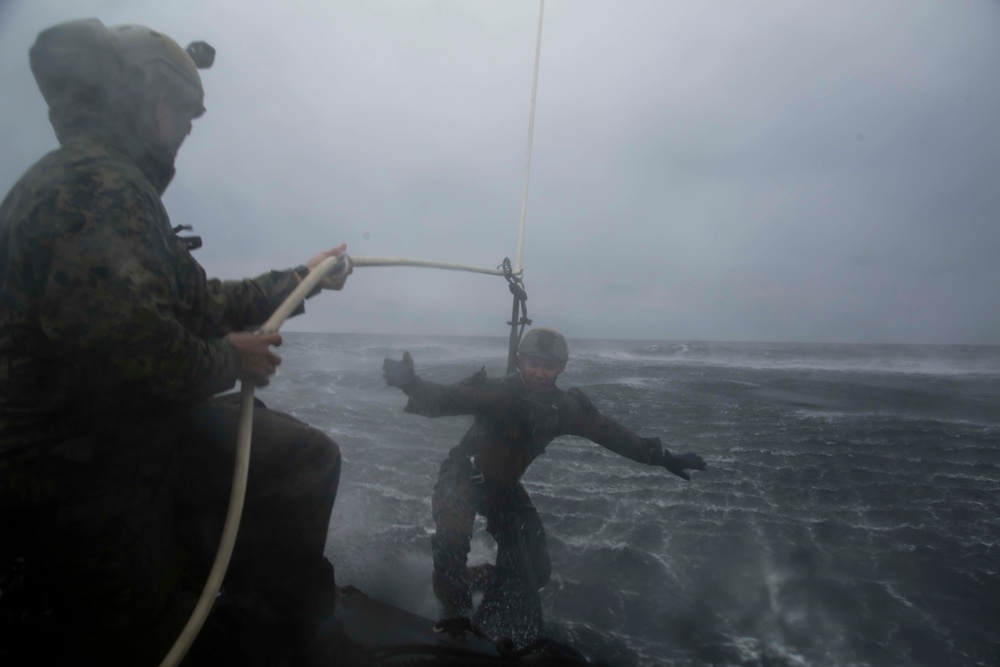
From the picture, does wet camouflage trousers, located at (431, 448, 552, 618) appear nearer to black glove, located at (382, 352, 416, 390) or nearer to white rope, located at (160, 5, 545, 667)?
black glove, located at (382, 352, 416, 390)

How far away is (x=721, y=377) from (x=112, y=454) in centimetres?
2558

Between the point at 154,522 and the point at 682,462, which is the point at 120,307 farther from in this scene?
the point at 682,462

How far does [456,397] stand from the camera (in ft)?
13.7

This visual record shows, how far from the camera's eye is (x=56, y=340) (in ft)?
4.26

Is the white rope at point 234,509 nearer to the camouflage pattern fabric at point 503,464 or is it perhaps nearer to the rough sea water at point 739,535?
the camouflage pattern fabric at point 503,464

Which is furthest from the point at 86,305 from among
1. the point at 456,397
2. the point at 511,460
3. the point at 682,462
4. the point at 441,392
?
the point at 682,462

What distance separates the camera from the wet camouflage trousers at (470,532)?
176 inches

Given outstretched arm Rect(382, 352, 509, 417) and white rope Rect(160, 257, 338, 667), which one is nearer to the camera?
white rope Rect(160, 257, 338, 667)

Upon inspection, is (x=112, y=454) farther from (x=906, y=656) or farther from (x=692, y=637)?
(x=906, y=656)

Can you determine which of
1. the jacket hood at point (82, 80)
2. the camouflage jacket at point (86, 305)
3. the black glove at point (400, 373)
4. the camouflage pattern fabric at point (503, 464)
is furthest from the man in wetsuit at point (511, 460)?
the jacket hood at point (82, 80)

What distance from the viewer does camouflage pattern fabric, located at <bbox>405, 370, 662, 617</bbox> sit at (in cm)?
→ 441

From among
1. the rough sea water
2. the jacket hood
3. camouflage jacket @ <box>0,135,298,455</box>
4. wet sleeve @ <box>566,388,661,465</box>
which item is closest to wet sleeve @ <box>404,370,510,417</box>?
wet sleeve @ <box>566,388,661,465</box>

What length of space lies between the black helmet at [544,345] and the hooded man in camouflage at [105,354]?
9.44 feet

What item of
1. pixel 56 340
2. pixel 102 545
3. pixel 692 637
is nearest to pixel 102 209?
pixel 56 340
